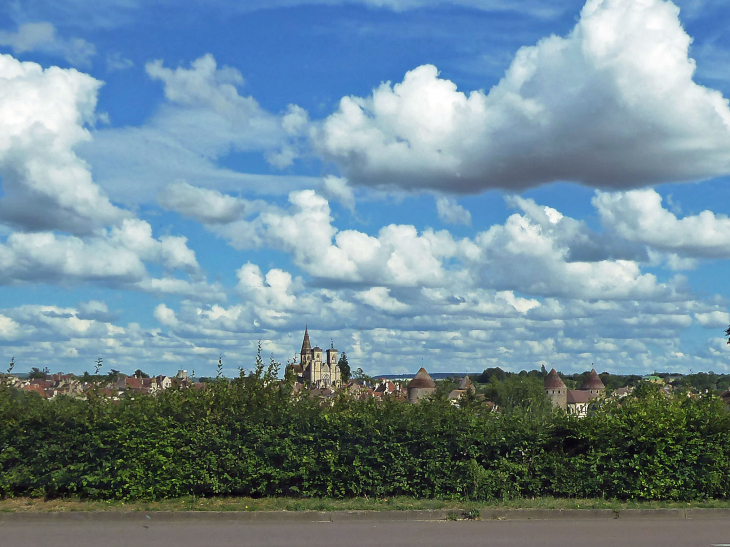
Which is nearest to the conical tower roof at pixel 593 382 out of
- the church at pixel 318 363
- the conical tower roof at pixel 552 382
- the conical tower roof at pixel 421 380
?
the conical tower roof at pixel 552 382

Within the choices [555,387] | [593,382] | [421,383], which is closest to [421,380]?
[421,383]

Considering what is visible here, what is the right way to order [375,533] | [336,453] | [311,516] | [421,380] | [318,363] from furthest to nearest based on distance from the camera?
[318,363], [421,380], [336,453], [311,516], [375,533]

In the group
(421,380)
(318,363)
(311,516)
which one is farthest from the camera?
(318,363)

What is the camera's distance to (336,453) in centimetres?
1416

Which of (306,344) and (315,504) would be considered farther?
(306,344)

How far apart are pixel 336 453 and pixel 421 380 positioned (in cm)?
7902

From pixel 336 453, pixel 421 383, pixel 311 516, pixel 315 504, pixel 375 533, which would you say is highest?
pixel 421 383

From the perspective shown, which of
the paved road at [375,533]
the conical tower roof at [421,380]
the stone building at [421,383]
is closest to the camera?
the paved road at [375,533]

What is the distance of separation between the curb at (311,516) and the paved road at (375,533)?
0.52 feet

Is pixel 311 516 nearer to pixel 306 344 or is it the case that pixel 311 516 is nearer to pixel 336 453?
pixel 336 453

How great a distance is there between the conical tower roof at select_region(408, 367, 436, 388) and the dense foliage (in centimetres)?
7668

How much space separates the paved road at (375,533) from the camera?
1148 centimetres

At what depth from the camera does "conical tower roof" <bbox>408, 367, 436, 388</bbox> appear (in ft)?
298

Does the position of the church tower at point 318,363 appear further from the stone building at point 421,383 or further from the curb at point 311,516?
the curb at point 311,516
